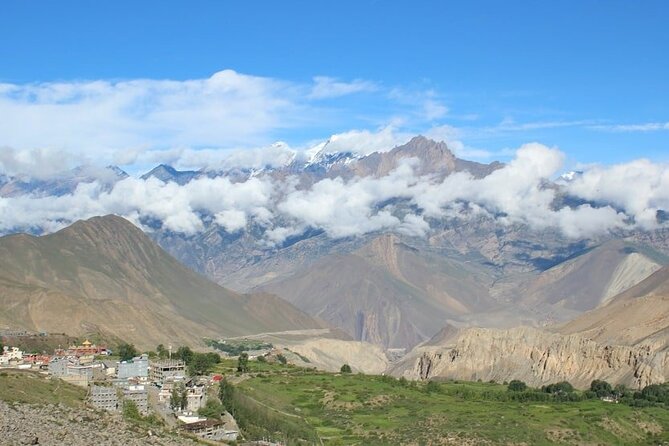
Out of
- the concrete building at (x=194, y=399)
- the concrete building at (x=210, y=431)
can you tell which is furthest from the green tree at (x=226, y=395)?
the concrete building at (x=210, y=431)

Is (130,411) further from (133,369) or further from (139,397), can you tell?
(133,369)

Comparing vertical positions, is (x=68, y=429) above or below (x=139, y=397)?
above

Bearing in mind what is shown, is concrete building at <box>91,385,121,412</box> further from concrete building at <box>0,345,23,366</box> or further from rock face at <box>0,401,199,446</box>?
concrete building at <box>0,345,23,366</box>

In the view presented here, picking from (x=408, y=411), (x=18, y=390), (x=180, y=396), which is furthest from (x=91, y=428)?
(x=408, y=411)

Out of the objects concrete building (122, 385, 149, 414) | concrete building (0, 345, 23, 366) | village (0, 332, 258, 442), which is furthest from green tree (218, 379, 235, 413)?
concrete building (0, 345, 23, 366)

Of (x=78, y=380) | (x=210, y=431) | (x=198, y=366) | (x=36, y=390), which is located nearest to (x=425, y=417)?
(x=198, y=366)

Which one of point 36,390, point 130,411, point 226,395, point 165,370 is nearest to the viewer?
point 130,411

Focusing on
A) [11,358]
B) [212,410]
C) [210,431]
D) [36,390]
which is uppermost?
[36,390]

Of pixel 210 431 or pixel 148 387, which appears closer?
pixel 210 431
